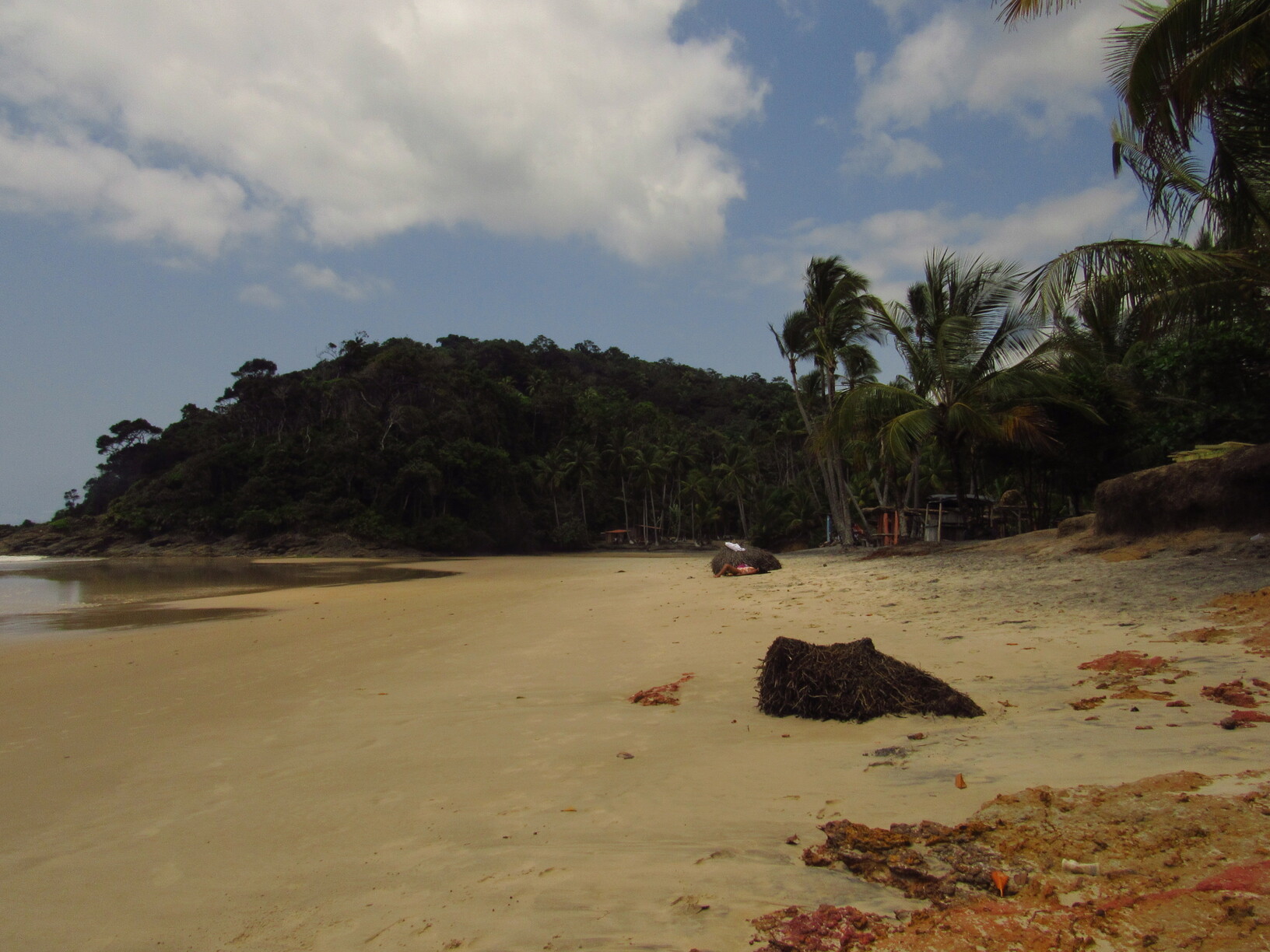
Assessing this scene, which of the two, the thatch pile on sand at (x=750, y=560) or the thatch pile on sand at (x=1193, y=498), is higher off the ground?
the thatch pile on sand at (x=1193, y=498)

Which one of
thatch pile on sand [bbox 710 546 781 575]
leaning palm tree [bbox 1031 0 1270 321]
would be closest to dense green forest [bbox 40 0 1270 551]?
leaning palm tree [bbox 1031 0 1270 321]

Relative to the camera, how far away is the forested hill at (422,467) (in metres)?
48.4

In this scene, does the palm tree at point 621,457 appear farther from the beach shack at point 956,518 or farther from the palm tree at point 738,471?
the beach shack at point 956,518

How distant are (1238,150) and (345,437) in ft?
168

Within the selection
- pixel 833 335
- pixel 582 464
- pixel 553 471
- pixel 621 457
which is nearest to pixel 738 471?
pixel 621 457

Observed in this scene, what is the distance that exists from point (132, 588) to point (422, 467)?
2946cm

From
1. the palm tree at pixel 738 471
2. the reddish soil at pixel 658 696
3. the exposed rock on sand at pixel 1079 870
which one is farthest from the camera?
the palm tree at pixel 738 471

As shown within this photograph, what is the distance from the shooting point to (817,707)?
14.5 ft

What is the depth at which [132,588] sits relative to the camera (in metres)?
20.5

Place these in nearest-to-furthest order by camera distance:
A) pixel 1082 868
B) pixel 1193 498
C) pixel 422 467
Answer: pixel 1082 868, pixel 1193 498, pixel 422 467

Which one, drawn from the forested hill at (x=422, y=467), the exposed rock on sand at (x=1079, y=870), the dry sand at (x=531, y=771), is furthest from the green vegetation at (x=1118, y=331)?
the forested hill at (x=422, y=467)

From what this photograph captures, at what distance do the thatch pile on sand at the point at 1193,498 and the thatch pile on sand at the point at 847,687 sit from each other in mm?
6713

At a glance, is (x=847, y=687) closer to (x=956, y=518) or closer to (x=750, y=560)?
(x=750, y=560)

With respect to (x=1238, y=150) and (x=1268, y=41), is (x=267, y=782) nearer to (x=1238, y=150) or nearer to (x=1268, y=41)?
(x=1268, y=41)
